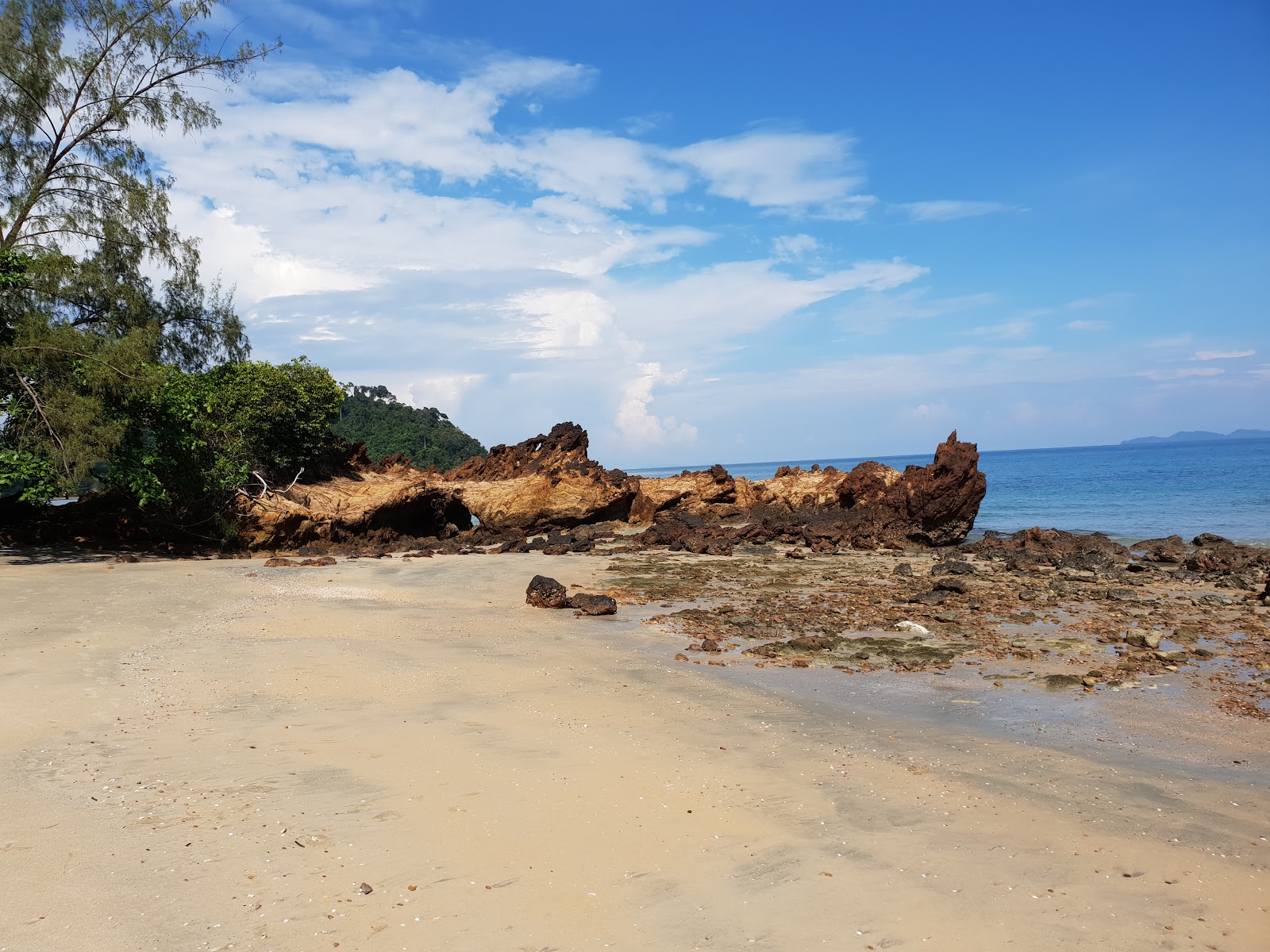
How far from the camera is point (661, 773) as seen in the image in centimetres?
593

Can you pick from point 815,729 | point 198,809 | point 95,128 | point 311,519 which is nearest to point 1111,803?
point 815,729

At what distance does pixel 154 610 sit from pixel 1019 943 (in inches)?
442

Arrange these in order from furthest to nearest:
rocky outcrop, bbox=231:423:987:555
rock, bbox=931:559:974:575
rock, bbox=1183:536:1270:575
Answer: rocky outcrop, bbox=231:423:987:555 → rock, bbox=931:559:974:575 → rock, bbox=1183:536:1270:575

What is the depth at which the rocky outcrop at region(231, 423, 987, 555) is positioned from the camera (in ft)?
72.2

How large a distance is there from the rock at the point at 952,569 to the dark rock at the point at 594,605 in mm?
8552

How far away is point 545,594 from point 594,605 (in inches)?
38.8

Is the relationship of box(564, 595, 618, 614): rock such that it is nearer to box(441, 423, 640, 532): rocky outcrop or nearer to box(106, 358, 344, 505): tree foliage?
box(106, 358, 344, 505): tree foliage

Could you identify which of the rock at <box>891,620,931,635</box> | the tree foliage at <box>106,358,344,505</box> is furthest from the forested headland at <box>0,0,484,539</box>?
the rock at <box>891,620,931,635</box>

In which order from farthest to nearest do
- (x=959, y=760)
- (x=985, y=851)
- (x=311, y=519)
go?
(x=311, y=519) < (x=959, y=760) < (x=985, y=851)

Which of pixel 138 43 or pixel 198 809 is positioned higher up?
pixel 138 43

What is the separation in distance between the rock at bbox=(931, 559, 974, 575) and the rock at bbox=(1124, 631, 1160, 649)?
681 cm

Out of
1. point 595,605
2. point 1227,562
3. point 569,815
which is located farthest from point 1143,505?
point 569,815

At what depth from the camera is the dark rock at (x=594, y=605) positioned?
12.9m

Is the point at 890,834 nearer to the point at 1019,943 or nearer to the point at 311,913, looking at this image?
the point at 1019,943
